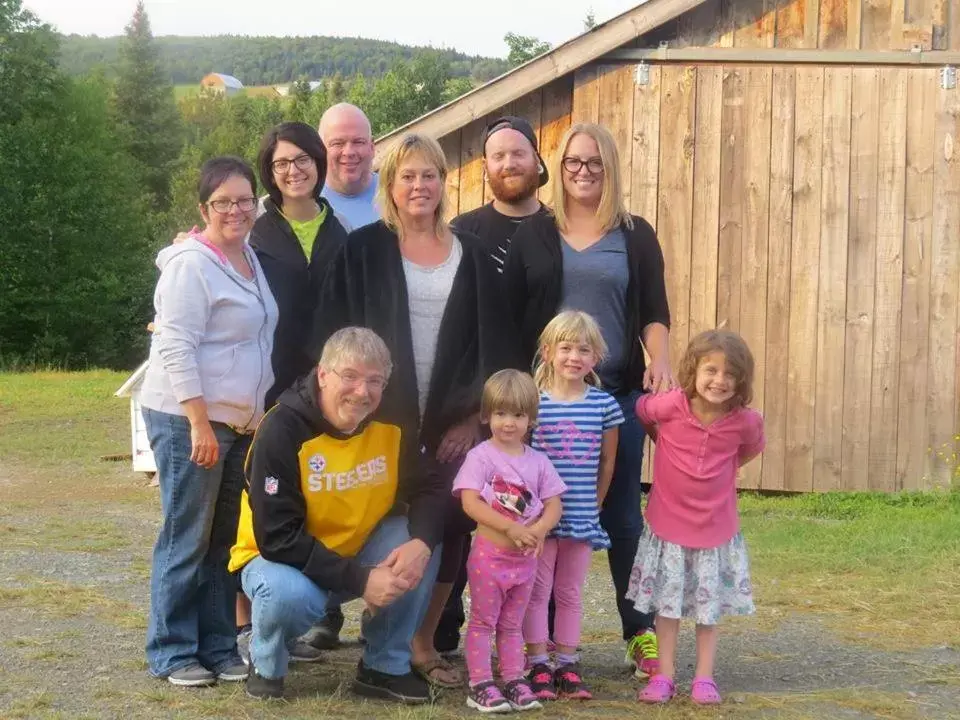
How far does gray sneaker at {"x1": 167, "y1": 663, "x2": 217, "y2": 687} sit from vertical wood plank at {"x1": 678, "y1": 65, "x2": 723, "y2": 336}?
5027mm

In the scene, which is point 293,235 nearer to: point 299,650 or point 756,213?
point 299,650

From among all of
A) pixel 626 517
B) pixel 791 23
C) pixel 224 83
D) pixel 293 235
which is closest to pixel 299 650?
pixel 626 517

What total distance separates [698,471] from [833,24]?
5.24m

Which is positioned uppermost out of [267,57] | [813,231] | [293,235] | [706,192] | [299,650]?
[267,57]

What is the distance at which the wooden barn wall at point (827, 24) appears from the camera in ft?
28.7

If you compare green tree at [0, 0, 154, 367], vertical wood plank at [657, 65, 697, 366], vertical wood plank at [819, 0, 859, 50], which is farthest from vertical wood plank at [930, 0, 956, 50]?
green tree at [0, 0, 154, 367]

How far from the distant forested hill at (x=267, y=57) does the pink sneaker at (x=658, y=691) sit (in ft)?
288

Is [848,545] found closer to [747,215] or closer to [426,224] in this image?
[747,215]

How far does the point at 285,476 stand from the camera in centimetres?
432

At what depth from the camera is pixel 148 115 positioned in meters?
55.1

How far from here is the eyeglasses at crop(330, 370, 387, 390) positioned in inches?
167

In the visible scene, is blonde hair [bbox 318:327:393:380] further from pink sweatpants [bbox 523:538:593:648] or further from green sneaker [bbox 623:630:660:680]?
green sneaker [bbox 623:630:660:680]

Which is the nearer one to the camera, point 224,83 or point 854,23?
point 854,23

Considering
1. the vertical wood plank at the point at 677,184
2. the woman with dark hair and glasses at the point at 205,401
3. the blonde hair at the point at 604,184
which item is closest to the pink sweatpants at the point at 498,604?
the woman with dark hair and glasses at the point at 205,401
